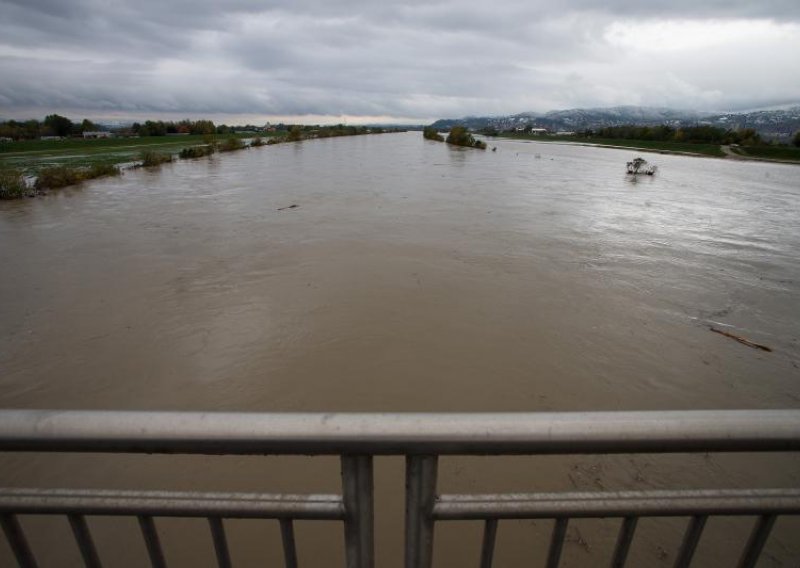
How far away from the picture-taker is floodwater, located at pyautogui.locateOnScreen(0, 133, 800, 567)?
3518 millimetres

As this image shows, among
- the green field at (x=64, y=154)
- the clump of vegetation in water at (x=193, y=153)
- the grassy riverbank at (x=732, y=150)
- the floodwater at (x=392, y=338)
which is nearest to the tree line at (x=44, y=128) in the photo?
the green field at (x=64, y=154)

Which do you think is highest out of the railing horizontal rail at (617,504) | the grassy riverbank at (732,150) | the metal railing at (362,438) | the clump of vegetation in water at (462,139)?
the metal railing at (362,438)

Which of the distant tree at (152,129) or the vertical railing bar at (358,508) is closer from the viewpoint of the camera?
the vertical railing bar at (358,508)

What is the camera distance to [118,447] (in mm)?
993

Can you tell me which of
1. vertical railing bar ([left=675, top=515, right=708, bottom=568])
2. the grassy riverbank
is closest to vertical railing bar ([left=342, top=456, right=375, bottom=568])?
vertical railing bar ([left=675, top=515, right=708, bottom=568])

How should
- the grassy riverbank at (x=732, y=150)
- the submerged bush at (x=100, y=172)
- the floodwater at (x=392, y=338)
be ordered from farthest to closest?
the grassy riverbank at (x=732, y=150)
the submerged bush at (x=100, y=172)
the floodwater at (x=392, y=338)

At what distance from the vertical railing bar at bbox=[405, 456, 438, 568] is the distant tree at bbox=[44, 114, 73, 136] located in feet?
348

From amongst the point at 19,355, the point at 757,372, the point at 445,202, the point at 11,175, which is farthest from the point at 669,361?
the point at 11,175

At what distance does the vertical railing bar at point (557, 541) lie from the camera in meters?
1.23

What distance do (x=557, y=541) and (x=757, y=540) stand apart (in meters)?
0.57

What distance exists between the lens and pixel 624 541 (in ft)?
4.21

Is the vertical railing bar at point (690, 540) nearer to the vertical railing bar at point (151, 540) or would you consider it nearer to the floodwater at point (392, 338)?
the vertical railing bar at point (151, 540)

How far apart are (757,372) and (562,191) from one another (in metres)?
16.6

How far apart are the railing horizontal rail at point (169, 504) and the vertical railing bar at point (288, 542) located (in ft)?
0.21
